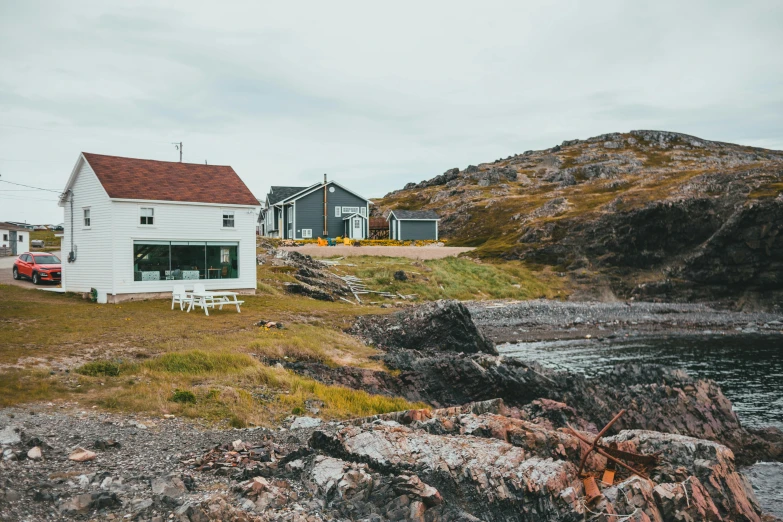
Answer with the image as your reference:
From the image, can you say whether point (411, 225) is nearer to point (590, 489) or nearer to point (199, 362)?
point (199, 362)

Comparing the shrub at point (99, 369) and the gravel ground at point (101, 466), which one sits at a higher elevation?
the shrub at point (99, 369)

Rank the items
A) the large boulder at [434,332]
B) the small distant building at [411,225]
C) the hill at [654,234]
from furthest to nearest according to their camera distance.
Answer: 1. the small distant building at [411,225]
2. the hill at [654,234]
3. the large boulder at [434,332]

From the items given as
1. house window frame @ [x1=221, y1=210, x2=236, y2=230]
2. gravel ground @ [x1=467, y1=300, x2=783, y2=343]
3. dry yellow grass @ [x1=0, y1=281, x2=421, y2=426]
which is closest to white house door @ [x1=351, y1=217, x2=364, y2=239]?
gravel ground @ [x1=467, y1=300, x2=783, y2=343]

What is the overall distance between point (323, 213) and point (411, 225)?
15864 mm

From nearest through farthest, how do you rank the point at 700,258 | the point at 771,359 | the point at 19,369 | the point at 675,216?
the point at 19,369 < the point at 771,359 < the point at 700,258 < the point at 675,216

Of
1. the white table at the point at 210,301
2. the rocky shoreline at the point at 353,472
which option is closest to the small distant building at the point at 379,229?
the white table at the point at 210,301

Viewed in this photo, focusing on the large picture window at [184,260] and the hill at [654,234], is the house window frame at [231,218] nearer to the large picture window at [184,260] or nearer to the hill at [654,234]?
the large picture window at [184,260]

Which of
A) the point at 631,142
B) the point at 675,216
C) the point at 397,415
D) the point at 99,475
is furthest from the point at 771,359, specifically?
the point at 631,142

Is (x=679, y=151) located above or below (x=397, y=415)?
above

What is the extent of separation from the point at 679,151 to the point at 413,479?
16615 cm

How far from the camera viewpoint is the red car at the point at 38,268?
38.7 metres

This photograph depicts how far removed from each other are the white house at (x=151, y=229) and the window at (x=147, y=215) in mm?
36

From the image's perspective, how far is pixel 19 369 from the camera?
1452 cm

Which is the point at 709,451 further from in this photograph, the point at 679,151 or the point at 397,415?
the point at 679,151
